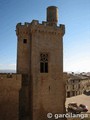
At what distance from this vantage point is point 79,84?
2502 inches

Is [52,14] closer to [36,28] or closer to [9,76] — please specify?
[36,28]

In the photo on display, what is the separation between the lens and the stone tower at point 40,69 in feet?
75.2

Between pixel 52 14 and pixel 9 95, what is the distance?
43.3ft

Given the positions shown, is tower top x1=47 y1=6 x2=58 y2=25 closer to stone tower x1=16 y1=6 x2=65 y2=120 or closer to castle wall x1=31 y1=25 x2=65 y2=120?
stone tower x1=16 y1=6 x2=65 y2=120

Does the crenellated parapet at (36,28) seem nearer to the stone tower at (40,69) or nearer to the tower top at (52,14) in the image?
the stone tower at (40,69)

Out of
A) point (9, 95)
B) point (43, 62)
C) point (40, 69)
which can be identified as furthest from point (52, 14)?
point (9, 95)

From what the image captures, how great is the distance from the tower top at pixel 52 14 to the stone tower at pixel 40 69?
0.90 meters

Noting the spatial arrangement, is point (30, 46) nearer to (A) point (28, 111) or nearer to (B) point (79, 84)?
(A) point (28, 111)

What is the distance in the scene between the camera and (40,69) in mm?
23609

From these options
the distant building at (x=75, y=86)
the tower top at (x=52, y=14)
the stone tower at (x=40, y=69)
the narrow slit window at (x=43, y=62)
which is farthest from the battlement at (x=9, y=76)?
the distant building at (x=75, y=86)

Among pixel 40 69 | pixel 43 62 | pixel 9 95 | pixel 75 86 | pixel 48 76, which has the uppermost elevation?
pixel 43 62

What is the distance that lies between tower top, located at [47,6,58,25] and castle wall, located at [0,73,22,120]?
9.95 metres

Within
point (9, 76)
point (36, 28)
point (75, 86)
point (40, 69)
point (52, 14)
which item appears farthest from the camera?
point (75, 86)

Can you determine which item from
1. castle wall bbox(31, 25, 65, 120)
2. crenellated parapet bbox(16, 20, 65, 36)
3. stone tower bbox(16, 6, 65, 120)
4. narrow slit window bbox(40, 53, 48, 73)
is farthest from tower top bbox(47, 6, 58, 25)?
narrow slit window bbox(40, 53, 48, 73)
